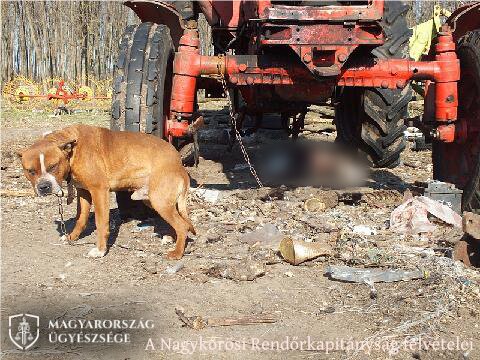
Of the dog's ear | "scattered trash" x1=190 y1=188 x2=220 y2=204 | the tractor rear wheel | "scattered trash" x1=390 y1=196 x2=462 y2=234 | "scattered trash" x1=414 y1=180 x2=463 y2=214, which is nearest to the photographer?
the dog's ear

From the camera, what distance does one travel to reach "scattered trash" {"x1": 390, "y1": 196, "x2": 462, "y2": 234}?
4867 mm

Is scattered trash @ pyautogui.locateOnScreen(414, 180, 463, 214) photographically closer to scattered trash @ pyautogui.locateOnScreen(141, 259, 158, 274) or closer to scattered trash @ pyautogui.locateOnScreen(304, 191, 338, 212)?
scattered trash @ pyautogui.locateOnScreen(304, 191, 338, 212)

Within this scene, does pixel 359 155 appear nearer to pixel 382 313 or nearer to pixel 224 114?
pixel 382 313

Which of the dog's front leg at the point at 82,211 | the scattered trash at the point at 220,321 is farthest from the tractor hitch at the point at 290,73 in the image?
the scattered trash at the point at 220,321

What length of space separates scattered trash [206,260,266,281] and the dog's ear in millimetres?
1303

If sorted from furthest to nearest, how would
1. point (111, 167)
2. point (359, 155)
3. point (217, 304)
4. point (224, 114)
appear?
point (224, 114), point (359, 155), point (111, 167), point (217, 304)

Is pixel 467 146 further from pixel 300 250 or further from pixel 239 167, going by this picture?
pixel 239 167

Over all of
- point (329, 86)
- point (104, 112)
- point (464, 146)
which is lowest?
point (104, 112)

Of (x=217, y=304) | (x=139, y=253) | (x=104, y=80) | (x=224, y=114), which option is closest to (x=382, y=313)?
(x=217, y=304)

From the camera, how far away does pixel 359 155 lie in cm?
727

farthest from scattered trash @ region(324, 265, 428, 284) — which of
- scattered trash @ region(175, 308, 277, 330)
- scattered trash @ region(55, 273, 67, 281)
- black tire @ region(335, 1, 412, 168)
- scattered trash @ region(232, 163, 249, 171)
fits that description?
scattered trash @ region(232, 163, 249, 171)

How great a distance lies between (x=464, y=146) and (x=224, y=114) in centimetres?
733

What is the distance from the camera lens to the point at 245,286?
3.81 metres

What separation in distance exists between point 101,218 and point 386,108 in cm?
330
